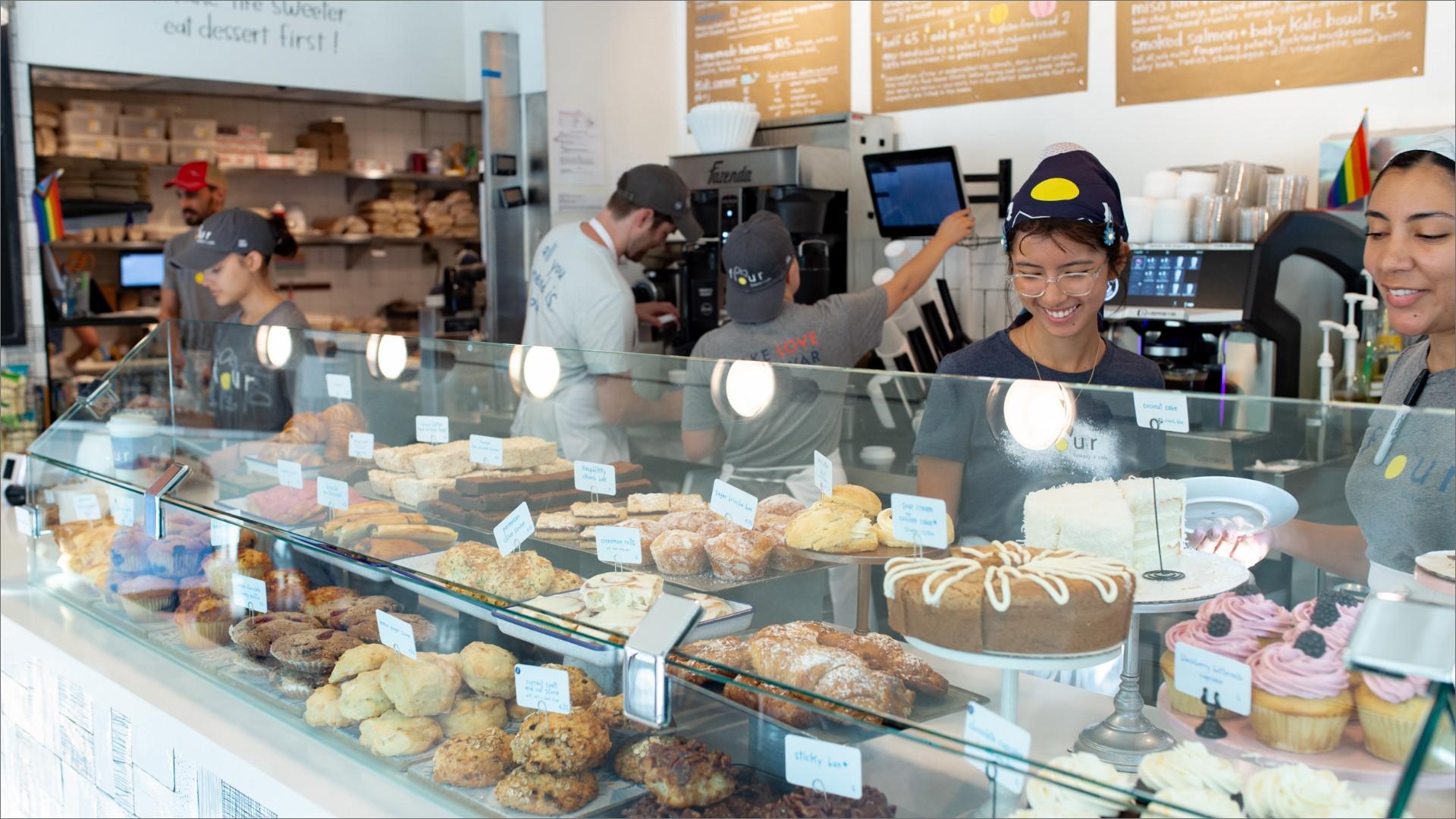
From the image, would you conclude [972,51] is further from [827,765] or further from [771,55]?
[827,765]

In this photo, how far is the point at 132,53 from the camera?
505 cm

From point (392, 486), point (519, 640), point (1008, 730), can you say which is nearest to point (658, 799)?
point (519, 640)

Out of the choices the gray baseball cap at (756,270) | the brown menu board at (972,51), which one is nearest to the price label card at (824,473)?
the gray baseball cap at (756,270)

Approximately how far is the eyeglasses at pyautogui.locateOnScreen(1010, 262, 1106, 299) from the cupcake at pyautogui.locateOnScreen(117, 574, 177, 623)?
67.6 inches

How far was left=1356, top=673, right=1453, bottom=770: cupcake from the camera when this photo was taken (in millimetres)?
1030

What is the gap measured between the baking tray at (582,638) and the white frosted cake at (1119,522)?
15.3 inches

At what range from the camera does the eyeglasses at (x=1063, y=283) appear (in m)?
2.11

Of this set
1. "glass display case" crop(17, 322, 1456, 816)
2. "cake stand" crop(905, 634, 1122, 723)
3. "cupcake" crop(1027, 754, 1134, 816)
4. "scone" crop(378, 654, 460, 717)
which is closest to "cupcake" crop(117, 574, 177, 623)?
"glass display case" crop(17, 322, 1456, 816)

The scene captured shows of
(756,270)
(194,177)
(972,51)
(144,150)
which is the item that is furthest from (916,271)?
(144,150)

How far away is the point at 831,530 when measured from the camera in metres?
1.71

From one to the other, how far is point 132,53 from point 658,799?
4.60 m

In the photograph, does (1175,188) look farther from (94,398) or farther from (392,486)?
(94,398)

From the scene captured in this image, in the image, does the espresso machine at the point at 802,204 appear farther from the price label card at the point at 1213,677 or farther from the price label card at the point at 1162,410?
the price label card at the point at 1213,677

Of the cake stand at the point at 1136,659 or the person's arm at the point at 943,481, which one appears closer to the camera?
the cake stand at the point at 1136,659
